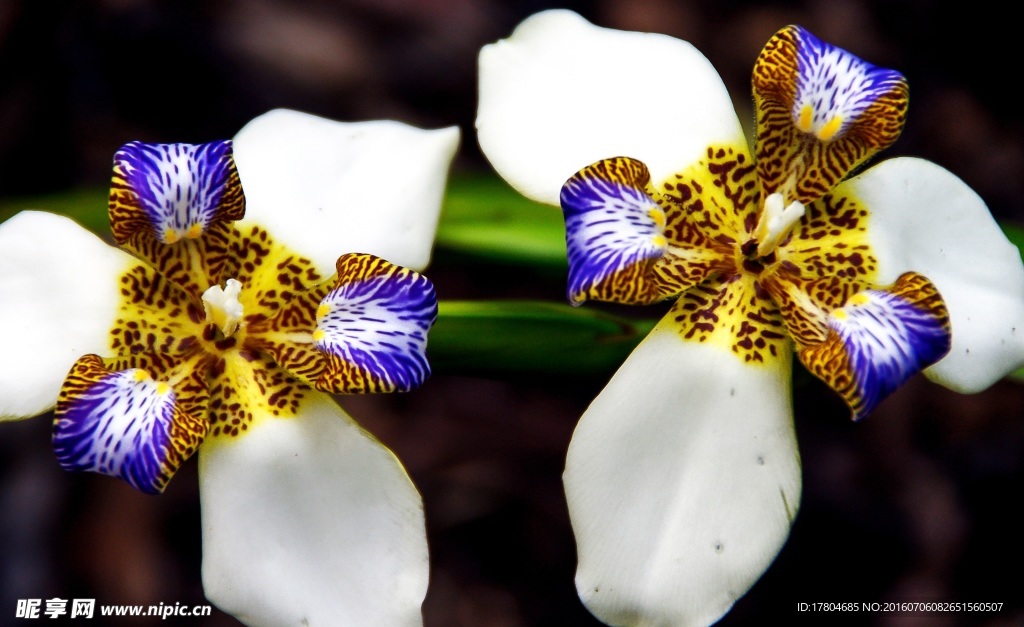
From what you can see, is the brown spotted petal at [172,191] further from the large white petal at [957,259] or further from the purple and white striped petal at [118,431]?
the large white petal at [957,259]

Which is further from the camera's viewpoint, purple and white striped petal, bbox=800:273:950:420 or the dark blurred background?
the dark blurred background

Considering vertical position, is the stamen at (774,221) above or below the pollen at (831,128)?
below

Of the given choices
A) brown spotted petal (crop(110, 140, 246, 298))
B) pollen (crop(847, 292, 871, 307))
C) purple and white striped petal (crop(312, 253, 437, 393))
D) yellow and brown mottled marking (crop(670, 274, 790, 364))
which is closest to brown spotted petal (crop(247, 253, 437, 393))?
purple and white striped petal (crop(312, 253, 437, 393))

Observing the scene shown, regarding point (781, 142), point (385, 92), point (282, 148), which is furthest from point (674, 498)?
point (385, 92)

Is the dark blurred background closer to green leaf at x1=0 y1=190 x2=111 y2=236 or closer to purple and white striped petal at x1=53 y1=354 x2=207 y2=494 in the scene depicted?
green leaf at x1=0 y1=190 x2=111 y2=236
